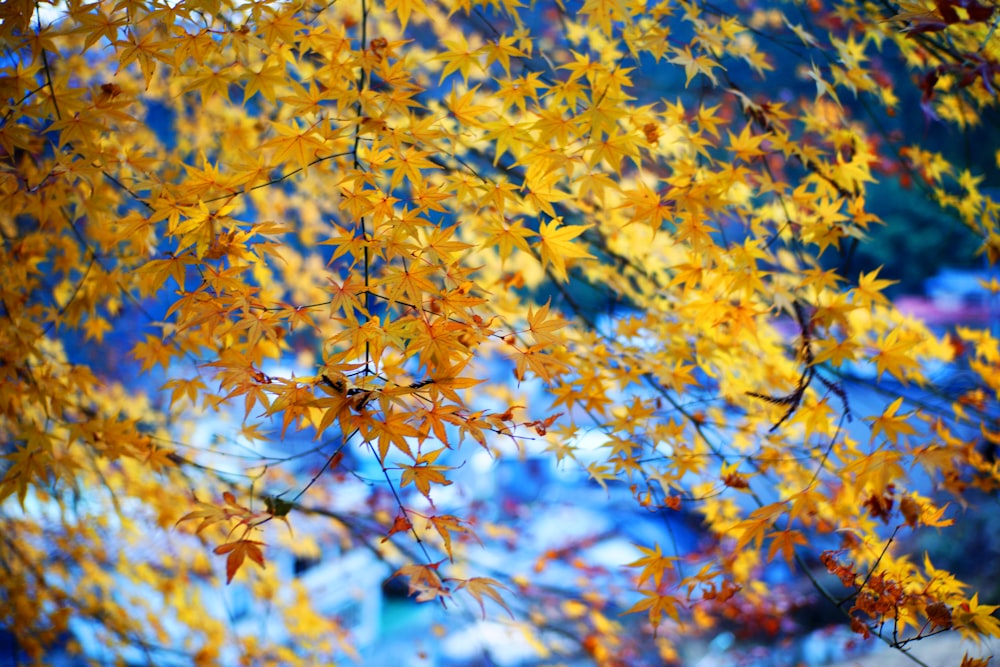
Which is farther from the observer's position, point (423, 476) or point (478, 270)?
point (478, 270)

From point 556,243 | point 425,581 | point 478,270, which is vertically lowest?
point 425,581

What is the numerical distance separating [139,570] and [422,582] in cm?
265

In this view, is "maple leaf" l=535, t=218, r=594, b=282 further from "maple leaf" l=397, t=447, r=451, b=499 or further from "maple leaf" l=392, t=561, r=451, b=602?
"maple leaf" l=392, t=561, r=451, b=602

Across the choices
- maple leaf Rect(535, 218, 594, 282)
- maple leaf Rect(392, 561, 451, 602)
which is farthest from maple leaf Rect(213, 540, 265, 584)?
maple leaf Rect(535, 218, 594, 282)

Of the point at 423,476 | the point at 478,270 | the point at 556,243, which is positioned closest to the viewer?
the point at 423,476

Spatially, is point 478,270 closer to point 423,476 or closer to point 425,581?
A: point 423,476

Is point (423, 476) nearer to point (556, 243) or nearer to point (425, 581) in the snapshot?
point (425, 581)

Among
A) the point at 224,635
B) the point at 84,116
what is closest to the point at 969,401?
the point at 84,116

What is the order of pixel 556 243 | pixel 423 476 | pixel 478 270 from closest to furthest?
1. pixel 423 476
2. pixel 556 243
3. pixel 478 270

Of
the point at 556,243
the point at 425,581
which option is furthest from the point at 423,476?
the point at 556,243

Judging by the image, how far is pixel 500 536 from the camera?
4602mm

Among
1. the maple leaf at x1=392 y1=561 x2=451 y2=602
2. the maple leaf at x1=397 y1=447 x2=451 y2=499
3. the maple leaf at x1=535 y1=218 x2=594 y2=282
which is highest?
the maple leaf at x1=535 y1=218 x2=594 y2=282

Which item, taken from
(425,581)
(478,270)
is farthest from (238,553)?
(478,270)

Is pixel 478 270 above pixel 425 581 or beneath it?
above
